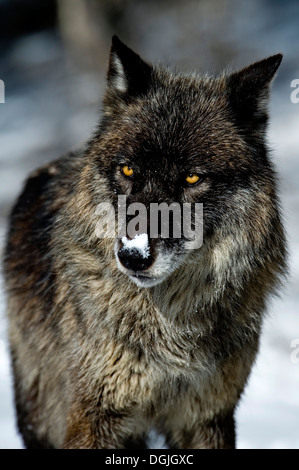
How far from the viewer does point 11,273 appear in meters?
4.69

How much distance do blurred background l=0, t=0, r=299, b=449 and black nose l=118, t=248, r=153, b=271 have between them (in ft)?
18.2

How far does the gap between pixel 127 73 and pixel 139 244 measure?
3.30ft

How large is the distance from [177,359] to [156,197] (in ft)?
3.04

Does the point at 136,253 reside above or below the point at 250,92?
below

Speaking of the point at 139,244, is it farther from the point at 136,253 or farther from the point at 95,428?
the point at 95,428

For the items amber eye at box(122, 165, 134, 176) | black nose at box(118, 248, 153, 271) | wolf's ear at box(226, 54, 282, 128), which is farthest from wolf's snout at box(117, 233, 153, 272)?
wolf's ear at box(226, 54, 282, 128)

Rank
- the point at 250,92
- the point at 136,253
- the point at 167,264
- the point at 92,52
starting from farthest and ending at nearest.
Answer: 1. the point at 92,52
2. the point at 250,92
3. the point at 167,264
4. the point at 136,253

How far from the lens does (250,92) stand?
3.55m

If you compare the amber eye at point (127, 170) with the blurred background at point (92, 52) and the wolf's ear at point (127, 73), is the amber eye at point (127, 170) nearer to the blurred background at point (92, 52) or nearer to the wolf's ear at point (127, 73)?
the wolf's ear at point (127, 73)

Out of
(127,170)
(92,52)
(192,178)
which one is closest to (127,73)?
(127,170)

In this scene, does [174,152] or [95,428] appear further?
[95,428]

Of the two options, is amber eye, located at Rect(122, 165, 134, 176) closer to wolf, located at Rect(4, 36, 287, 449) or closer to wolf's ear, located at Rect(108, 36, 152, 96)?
wolf, located at Rect(4, 36, 287, 449)

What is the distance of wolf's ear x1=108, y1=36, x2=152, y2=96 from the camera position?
3.56 m

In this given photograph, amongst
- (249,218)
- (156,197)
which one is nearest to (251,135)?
(249,218)
